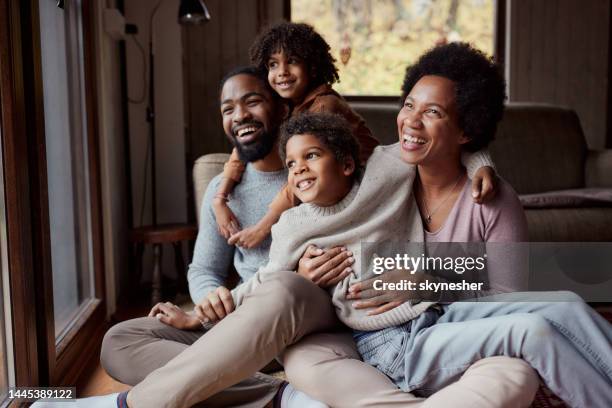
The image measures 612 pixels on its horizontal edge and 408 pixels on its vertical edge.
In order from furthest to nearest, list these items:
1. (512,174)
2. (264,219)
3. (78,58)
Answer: (512,174), (78,58), (264,219)

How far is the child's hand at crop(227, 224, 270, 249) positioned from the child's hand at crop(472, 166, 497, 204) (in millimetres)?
630

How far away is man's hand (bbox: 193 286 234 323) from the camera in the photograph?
1.47 meters

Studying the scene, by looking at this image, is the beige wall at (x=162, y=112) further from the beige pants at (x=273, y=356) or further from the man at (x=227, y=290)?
the beige pants at (x=273, y=356)

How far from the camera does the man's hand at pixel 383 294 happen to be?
1318 mm

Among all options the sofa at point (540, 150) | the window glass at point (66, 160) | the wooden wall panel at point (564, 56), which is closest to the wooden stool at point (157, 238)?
the window glass at point (66, 160)

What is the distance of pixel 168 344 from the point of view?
4.93 ft

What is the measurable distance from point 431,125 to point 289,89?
509mm

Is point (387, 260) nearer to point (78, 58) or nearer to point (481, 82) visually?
point (481, 82)

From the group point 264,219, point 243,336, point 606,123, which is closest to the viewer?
point 243,336

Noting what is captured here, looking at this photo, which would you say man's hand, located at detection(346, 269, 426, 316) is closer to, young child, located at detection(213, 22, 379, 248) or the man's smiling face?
young child, located at detection(213, 22, 379, 248)

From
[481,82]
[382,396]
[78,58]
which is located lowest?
[382,396]

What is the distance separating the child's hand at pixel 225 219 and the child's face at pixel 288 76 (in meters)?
0.37

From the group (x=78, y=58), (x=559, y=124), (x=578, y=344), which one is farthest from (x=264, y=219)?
(x=559, y=124)

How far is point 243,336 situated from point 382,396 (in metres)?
0.31
